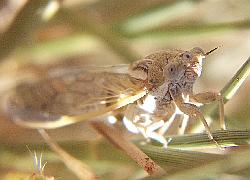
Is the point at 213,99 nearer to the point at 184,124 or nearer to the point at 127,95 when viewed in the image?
the point at 184,124

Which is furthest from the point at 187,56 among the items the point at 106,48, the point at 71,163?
the point at 106,48

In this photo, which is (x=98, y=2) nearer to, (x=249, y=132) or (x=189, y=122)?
(x=189, y=122)

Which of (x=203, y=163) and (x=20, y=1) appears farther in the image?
(x=20, y=1)

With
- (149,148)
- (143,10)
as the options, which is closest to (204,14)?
(143,10)

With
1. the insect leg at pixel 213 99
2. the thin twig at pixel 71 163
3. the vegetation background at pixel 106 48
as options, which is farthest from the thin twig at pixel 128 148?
the insect leg at pixel 213 99

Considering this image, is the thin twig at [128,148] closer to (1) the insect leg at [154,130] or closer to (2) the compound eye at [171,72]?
(1) the insect leg at [154,130]

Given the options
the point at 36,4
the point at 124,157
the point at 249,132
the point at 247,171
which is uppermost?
the point at 36,4

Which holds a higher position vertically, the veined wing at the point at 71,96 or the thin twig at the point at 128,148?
the veined wing at the point at 71,96
